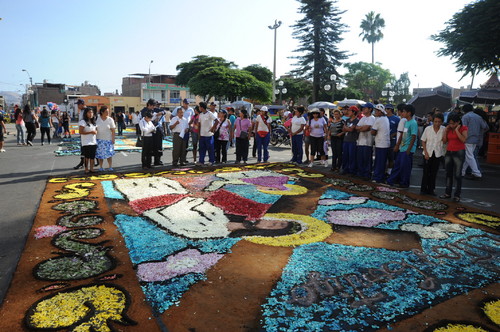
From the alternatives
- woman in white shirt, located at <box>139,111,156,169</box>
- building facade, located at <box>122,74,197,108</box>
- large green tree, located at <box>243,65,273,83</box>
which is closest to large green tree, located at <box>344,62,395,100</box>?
large green tree, located at <box>243,65,273,83</box>

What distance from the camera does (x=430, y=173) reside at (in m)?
7.13

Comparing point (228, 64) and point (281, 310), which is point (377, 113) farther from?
point (228, 64)

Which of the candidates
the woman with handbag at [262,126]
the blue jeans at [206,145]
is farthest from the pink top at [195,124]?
the woman with handbag at [262,126]

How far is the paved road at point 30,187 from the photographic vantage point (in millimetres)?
4238

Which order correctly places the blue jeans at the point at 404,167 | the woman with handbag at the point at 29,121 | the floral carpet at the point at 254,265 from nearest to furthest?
the floral carpet at the point at 254,265, the blue jeans at the point at 404,167, the woman with handbag at the point at 29,121

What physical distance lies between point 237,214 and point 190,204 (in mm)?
997

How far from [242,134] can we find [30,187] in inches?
229

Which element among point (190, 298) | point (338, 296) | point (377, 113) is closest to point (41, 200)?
point (190, 298)

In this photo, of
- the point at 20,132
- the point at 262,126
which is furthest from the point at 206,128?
the point at 20,132

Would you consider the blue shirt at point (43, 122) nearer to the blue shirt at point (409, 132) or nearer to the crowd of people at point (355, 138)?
the crowd of people at point (355, 138)

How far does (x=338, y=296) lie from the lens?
9.97 feet

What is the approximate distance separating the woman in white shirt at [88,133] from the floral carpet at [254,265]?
7.52 feet

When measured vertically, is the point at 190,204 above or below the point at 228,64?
below

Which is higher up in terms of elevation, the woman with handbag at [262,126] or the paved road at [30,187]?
the woman with handbag at [262,126]
